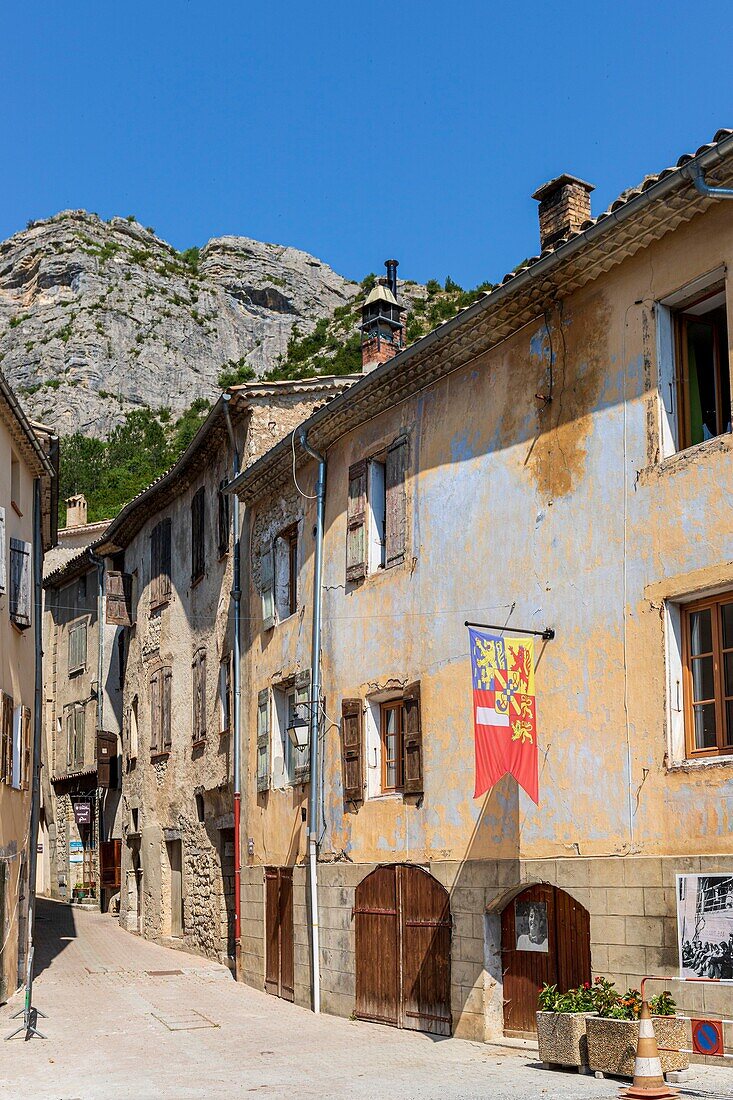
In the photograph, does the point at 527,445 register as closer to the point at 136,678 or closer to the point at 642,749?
the point at 642,749

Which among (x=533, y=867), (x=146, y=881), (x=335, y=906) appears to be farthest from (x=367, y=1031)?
(x=146, y=881)

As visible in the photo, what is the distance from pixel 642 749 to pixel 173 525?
17.2 meters

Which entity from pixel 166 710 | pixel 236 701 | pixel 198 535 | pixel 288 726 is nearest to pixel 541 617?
pixel 288 726

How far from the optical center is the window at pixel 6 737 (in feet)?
56.9

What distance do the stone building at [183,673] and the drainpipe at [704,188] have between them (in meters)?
12.2

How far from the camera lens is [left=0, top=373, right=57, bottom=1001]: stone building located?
17422 millimetres

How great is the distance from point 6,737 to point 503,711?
8.87m

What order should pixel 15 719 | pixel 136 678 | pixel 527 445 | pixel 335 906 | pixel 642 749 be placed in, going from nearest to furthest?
1. pixel 642 749
2. pixel 527 445
3. pixel 335 906
4. pixel 15 719
5. pixel 136 678

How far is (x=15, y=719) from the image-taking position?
18.7 metres

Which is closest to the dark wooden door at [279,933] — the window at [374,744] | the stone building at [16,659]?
the window at [374,744]

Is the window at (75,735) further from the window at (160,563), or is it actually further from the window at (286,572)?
the window at (286,572)

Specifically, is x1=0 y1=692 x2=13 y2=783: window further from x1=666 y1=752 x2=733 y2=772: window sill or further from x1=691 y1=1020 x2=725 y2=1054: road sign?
x1=691 y1=1020 x2=725 y2=1054: road sign

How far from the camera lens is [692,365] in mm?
11125

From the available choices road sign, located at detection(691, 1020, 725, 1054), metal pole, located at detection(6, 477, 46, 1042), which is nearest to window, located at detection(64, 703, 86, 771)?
metal pole, located at detection(6, 477, 46, 1042)
